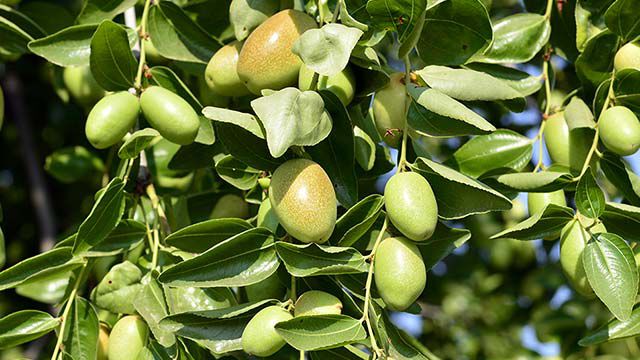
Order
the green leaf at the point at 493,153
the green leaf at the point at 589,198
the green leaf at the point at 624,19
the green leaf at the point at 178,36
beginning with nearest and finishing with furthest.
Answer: the green leaf at the point at 589,198, the green leaf at the point at 624,19, the green leaf at the point at 493,153, the green leaf at the point at 178,36

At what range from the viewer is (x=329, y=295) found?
1.32m

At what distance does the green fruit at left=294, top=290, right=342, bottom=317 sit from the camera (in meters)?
1.28

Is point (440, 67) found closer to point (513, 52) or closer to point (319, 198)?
point (319, 198)

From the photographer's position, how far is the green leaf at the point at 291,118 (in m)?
1.17

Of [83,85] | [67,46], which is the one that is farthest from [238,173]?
[83,85]

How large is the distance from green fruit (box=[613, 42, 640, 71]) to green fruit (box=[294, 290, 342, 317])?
0.68 metres

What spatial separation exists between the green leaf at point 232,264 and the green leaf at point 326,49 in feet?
0.93

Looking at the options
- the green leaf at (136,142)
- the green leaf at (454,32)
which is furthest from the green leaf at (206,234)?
the green leaf at (454,32)

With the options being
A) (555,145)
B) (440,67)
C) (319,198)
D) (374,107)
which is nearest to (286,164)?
(319,198)

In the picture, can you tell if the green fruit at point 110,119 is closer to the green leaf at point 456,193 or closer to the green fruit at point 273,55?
the green fruit at point 273,55

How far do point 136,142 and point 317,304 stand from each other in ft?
1.44

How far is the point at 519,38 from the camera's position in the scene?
69.2 inches

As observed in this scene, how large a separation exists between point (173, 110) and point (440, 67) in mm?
445

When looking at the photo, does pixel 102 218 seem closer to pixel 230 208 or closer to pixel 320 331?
pixel 230 208
